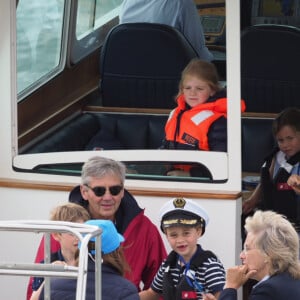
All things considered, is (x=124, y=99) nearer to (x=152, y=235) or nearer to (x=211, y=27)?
(x=211, y=27)

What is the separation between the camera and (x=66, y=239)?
4.94 meters

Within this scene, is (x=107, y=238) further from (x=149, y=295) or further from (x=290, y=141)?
(x=290, y=141)

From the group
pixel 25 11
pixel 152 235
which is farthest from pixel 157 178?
pixel 25 11

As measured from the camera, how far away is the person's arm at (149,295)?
556 centimetres

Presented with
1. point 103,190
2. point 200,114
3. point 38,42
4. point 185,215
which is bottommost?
point 185,215

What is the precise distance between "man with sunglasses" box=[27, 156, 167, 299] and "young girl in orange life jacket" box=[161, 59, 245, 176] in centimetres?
49

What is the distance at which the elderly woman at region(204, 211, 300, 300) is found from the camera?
4680 mm

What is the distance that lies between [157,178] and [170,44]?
0.97 m

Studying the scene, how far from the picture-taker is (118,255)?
488cm

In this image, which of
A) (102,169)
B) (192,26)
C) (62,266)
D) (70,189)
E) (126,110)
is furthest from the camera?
(126,110)

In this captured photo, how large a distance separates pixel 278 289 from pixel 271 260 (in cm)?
14

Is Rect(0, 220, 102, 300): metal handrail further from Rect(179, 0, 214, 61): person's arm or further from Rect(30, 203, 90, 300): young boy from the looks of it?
Rect(179, 0, 214, 61): person's arm

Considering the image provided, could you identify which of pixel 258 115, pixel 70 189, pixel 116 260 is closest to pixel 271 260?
pixel 116 260

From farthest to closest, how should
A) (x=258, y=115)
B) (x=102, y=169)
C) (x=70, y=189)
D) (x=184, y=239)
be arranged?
(x=258, y=115), (x=70, y=189), (x=102, y=169), (x=184, y=239)
